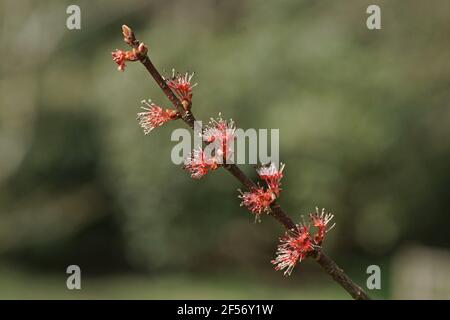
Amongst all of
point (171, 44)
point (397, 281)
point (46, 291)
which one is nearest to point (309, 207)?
point (397, 281)

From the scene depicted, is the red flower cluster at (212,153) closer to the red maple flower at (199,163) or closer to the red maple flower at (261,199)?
the red maple flower at (199,163)

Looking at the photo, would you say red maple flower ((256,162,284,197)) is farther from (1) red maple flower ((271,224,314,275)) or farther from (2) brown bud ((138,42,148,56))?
(2) brown bud ((138,42,148,56))

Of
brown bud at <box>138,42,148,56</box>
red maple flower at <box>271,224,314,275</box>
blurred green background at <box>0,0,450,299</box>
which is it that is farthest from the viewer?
blurred green background at <box>0,0,450,299</box>


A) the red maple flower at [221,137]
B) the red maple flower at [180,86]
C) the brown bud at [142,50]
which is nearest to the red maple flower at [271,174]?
the red maple flower at [221,137]

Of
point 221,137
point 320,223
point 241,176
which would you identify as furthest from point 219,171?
point 241,176

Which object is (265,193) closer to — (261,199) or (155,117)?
(261,199)

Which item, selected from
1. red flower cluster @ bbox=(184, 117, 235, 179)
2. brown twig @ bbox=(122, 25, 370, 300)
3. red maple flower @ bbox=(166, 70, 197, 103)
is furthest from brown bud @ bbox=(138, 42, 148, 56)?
red flower cluster @ bbox=(184, 117, 235, 179)
